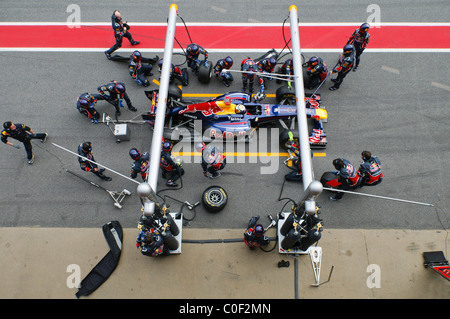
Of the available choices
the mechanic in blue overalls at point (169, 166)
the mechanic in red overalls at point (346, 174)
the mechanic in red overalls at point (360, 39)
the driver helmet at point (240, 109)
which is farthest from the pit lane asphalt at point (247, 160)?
the driver helmet at point (240, 109)

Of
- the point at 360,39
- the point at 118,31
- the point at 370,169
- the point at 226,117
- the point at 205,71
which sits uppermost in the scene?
the point at 118,31

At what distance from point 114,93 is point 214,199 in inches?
183

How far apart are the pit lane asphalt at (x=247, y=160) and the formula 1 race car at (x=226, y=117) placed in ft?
2.89

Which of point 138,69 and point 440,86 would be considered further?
point 440,86

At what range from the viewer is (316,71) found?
9352 mm

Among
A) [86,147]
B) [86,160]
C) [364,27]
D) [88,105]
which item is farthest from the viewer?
[364,27]

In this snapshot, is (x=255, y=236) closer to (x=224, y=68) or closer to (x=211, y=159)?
(x=211, y=159)

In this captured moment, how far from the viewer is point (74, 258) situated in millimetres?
7375

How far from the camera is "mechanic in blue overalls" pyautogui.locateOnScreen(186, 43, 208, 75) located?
373 inches

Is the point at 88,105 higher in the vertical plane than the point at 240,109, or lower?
higher

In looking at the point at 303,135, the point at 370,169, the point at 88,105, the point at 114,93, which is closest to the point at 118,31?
the point at 114,93

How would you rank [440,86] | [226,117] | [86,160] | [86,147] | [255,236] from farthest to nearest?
[440,86] < [226,117] < [86,160] < [86,147] < [255,236]
